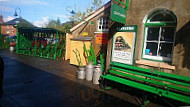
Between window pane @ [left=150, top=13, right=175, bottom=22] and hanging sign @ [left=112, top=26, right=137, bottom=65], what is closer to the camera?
window pane @ [left=150, top=13, right=175, bottom=22]

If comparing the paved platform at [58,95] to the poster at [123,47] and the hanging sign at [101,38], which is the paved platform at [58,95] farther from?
the hanging sign at [101,38]

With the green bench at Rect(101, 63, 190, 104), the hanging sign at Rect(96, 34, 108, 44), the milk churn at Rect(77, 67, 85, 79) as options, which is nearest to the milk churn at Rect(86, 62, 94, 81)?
the milk churn at Rect(77, 67, 85, 79)

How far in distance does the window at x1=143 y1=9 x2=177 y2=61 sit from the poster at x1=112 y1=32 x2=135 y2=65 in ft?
1.69

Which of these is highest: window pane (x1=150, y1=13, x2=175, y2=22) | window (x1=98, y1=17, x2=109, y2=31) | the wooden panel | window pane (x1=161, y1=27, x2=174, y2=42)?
window (x1=98, y1=17, x2=109, y2=31)

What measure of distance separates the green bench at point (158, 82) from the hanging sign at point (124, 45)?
1.12 ft

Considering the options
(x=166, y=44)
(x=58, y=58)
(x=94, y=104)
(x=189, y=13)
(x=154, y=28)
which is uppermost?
(x=189, y=13)

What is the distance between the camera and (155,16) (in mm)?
4695

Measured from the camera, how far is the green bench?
3457 mm

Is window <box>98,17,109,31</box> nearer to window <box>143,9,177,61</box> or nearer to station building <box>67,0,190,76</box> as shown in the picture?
station building <box>67,0,190,76</box>

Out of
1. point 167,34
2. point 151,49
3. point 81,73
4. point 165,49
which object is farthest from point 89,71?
point 167,34

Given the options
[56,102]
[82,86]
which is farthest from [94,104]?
[82,86]

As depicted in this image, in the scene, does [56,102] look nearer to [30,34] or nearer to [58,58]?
[58,58]

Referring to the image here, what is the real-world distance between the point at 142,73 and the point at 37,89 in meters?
3.88

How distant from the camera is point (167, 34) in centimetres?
457
